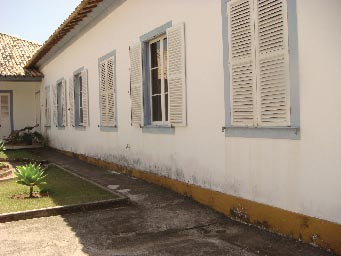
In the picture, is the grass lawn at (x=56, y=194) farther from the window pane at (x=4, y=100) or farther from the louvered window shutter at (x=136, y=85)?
the window pane at (x=4, y=100)

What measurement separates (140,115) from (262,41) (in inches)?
145

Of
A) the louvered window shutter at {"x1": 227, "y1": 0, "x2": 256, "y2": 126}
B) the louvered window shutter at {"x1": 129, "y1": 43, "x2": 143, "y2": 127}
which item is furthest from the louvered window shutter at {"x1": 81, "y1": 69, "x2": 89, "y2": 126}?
the louvered window shutter at {"x1": 227, "y1": 0, "x2": 256, "y2": 126}

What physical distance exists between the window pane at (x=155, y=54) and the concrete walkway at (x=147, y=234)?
2.71m

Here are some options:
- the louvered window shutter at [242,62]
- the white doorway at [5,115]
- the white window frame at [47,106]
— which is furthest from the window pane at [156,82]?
the white doorway at [5,115]

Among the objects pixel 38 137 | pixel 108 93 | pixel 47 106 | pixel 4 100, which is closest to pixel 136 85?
pixel 108 93

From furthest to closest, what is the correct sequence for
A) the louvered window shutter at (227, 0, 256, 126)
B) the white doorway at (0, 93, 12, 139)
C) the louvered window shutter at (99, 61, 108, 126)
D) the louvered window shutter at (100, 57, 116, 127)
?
1. the white doorway at (0, 93, 12, 139)
2. the louvered window shutter at (99, 61, 108, 126)
3. the louvered window shutter at (100, 57, 116, 127)
4. the louvered window shutter at (227, 0, 256, 126)

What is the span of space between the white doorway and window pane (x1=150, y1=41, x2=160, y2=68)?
1404cm

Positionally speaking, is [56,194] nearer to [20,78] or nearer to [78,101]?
[78,101]

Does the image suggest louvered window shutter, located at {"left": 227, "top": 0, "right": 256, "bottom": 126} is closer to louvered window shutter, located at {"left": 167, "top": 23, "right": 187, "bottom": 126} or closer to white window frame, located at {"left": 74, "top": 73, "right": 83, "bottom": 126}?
louvered window shutter, located at {"left": 167, "top": 23, "right": 187, "bottom": 126}

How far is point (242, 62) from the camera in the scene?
466cm

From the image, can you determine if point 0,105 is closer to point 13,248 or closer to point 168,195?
point 168,195

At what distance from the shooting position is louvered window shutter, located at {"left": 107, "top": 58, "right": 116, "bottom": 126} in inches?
356

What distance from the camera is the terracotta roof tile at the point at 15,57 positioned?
1772 centimetres

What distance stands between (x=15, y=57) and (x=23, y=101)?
7.89 ft
